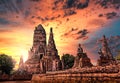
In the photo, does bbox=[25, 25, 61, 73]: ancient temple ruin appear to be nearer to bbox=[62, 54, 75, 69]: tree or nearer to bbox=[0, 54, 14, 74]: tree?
bbox=[0, 54, 14, 74]: tree

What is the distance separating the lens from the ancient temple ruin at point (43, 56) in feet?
318

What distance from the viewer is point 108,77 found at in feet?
85.9

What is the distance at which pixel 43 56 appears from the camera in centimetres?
10112

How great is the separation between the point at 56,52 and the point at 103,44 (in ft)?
66.5

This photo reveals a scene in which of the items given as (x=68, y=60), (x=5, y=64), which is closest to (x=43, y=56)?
(x=5, y=64)

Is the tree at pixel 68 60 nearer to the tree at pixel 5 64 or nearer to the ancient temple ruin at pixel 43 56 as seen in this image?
the ancient temple ruin at pixel 43 56

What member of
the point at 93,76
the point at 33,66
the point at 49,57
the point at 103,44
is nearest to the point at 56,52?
the point at 49,57

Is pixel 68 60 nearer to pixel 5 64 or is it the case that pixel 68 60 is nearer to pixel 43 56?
pixel 43 56

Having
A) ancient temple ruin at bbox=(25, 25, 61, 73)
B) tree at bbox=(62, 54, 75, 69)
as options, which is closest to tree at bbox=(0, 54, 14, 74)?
ancient temple ruin at bbox=(25, 25, 61, 73)

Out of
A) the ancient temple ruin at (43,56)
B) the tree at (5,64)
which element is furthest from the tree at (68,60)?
the tree at (5,64)

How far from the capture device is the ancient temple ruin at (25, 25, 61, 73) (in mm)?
97000

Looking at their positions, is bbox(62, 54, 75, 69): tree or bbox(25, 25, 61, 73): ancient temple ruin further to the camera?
bbox(62, 54, 75, 69): tree

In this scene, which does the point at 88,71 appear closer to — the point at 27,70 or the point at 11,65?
the point at 27,70

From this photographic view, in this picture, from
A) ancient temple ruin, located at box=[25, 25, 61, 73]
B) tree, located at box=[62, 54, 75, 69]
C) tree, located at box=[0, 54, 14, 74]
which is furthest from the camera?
tree, located at box=[62, 54, 75, 69]
